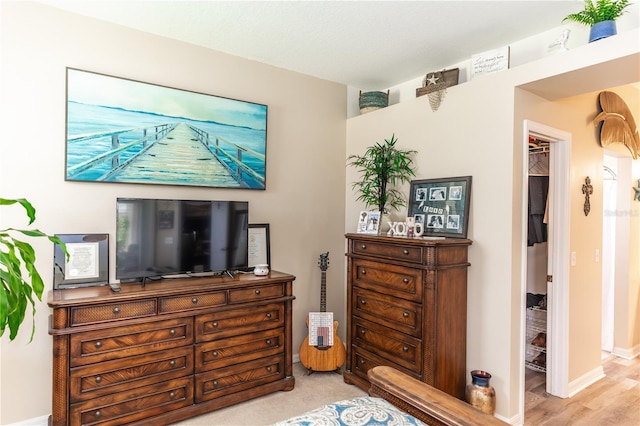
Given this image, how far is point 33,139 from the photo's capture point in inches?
100

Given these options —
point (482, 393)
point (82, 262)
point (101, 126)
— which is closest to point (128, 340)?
point (82, 262)

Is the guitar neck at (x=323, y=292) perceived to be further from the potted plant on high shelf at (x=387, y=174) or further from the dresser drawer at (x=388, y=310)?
the potted plant on high shelf at (x=387, y=174)

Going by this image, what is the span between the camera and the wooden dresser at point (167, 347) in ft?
7.50

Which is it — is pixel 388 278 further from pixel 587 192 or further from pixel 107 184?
pixel 107 184

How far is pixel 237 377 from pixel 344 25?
A: 105 inches

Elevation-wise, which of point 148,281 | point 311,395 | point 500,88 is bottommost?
point 311,395

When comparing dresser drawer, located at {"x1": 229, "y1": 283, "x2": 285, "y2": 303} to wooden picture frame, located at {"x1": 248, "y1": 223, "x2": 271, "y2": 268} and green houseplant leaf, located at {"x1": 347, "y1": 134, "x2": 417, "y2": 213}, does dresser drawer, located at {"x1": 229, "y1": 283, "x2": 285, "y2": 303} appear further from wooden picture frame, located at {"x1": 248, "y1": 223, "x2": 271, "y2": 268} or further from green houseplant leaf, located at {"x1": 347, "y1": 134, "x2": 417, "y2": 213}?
green houseplant leaf, located at {"x1": 347, "y1": 134, "x2": 417, "y2": 213}

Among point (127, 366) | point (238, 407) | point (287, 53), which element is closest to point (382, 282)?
point (238, 407)

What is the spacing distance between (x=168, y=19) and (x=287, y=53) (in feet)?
3.18

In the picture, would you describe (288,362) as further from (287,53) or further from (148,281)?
(287,53)

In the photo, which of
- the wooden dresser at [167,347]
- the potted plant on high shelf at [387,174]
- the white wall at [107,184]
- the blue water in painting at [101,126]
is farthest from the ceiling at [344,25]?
the wooden dresser at [167,347]

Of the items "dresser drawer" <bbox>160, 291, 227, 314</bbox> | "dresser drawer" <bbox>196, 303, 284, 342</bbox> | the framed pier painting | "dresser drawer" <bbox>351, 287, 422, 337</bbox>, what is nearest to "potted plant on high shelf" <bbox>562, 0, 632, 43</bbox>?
"dresser drawer" <bbox>351, 287, 422, 337</bbox>

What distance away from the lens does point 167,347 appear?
2572 mm

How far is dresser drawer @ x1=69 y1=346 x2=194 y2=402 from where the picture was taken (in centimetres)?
230
